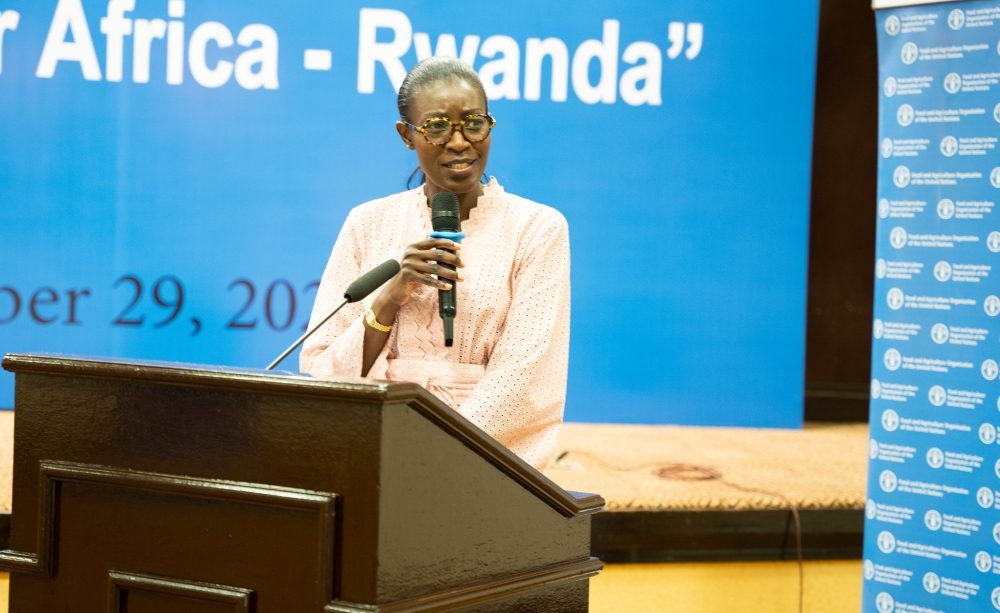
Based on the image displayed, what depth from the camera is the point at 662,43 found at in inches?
183

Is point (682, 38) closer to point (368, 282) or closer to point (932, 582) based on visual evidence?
point (932, 582)

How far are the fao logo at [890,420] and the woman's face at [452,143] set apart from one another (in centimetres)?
155

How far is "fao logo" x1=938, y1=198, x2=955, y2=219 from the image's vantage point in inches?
110

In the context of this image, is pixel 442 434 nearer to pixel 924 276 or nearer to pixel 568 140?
pixel 924 276

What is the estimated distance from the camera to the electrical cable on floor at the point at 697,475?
339 centimetres

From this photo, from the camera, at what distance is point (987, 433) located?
275 centimetres

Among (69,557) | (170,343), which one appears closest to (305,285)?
(170,343)

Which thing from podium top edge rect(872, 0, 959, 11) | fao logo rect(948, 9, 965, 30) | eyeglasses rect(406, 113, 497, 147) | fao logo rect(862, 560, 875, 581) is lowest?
fao logo rect(862, 560, 875, 581)

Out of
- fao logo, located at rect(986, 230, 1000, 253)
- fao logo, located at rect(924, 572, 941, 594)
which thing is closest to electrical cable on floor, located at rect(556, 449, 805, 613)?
fao logo, located at rect(924, 572, 941, 594)

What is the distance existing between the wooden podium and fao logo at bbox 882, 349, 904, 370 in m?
1.73

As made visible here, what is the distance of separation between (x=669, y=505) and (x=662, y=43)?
229 centimetres

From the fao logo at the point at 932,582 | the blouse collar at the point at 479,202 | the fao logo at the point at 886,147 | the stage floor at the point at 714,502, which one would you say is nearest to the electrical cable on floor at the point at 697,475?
the stage floor at the point at 714,502

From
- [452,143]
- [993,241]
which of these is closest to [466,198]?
[452,143]

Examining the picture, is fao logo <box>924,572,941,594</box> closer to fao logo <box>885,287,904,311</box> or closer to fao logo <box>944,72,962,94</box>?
fao logo <box>885,287,904,311</box>
